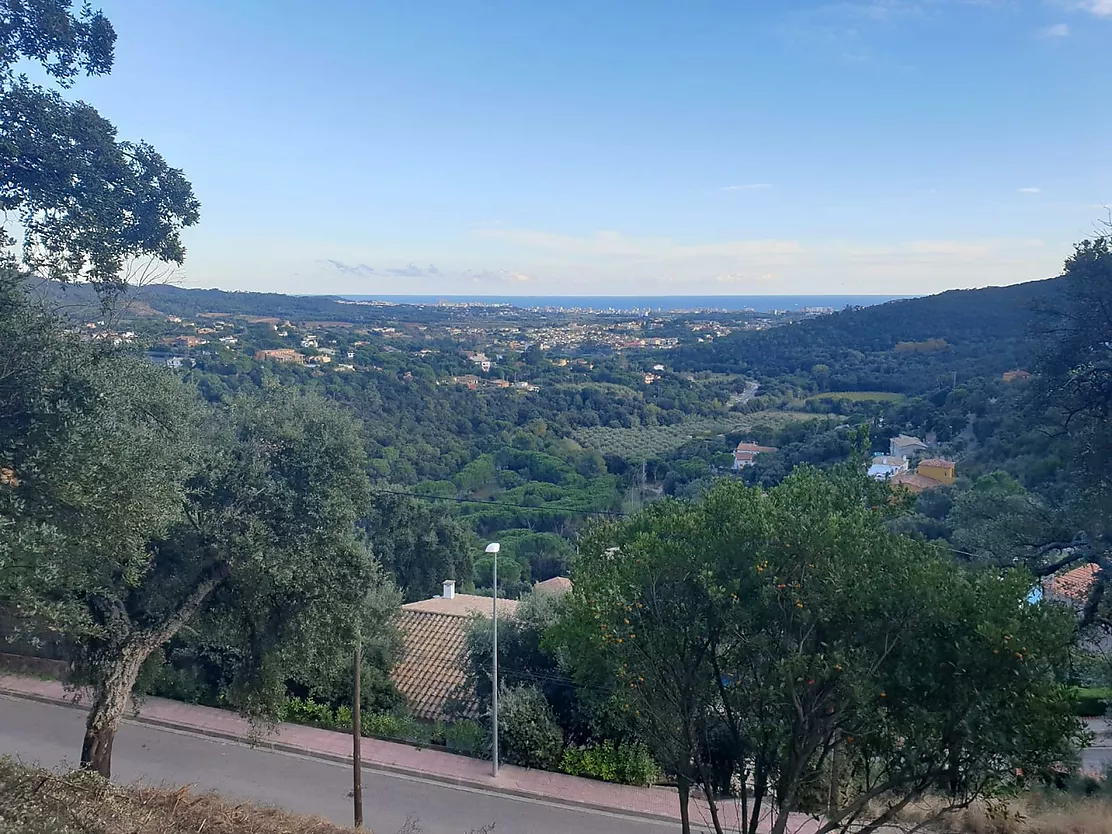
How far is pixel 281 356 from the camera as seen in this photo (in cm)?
3756

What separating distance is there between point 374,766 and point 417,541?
45.9 feet

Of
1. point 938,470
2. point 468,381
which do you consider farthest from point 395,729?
point 468,381

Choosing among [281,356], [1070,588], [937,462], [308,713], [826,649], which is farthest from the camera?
[281,356]

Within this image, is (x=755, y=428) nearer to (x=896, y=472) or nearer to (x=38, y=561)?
(x=896, y=472)

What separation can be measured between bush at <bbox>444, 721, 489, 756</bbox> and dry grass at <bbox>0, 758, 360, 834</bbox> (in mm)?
4838

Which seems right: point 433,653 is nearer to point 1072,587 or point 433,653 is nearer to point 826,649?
point 1072,587

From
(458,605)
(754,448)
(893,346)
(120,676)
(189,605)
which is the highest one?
(893,346)

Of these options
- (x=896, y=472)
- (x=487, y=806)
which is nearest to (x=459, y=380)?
(x=896, y=472)

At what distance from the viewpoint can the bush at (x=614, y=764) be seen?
36.2 ft

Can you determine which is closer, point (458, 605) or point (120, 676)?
point (120, 676)

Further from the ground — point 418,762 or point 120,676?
point 120,676

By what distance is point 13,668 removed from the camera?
14.5m

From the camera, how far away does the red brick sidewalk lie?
Result: 10.4 meters

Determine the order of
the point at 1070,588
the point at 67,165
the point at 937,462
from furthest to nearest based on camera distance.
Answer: the point at 937,462
the point at 1070,588
the point at 67,165
